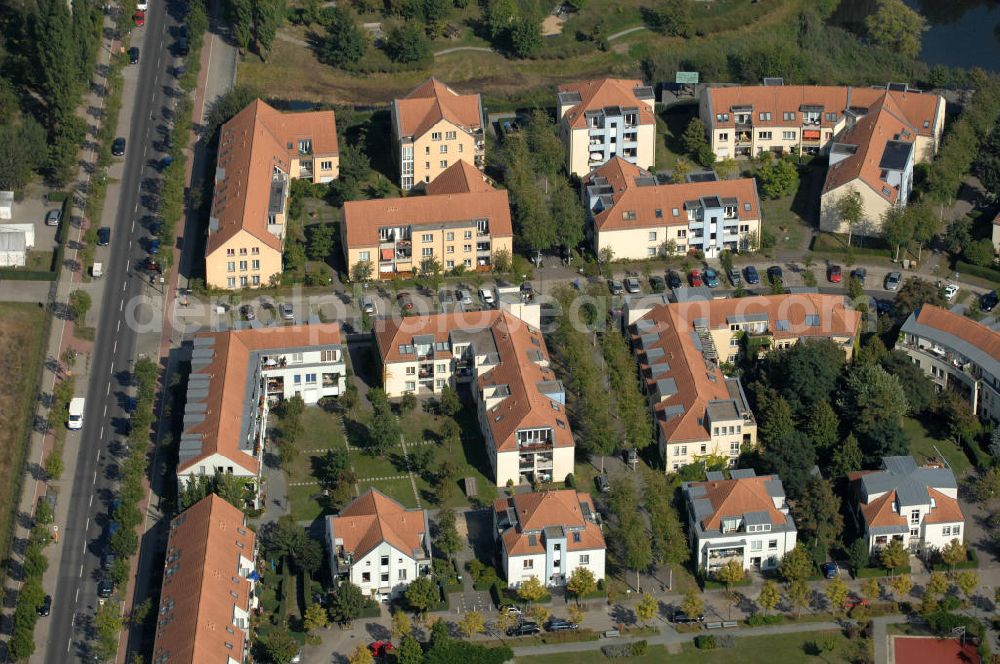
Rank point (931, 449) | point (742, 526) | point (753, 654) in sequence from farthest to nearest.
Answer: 1. point (931, 449)
2. point (742, 526)
3. point (753, 654)

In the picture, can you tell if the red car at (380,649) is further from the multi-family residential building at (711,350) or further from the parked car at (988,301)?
the parked car at (988,301)

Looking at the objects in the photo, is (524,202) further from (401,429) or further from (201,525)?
(201,525)

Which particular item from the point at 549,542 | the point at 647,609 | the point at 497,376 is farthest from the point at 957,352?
the point at 549,542

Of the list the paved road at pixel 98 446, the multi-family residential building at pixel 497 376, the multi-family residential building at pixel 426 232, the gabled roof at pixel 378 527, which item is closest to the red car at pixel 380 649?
the gabled roof at pixel 378 527

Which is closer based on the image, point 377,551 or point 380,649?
point 380,649

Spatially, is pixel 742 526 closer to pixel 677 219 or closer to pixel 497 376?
pixel 497 376

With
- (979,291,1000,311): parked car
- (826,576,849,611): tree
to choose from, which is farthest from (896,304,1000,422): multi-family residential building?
(826,576,849,611): tree

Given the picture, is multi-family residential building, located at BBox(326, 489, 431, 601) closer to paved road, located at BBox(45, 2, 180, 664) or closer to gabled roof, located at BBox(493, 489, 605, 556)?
gabled roof, located at BBox(493, 489, 605, 556)
